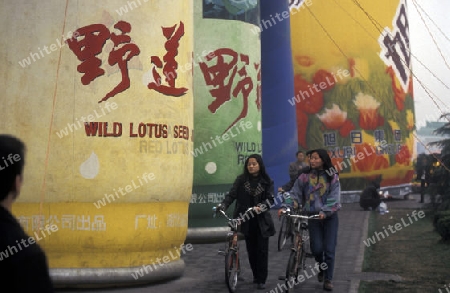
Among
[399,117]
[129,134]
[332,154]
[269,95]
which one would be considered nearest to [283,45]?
[269,95]

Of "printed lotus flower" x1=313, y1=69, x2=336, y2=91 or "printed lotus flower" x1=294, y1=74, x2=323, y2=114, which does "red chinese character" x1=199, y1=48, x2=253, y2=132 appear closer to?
"printed lotus flower" x1=294, y1=74, x2=323, y2=114

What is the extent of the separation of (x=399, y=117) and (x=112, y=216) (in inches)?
954

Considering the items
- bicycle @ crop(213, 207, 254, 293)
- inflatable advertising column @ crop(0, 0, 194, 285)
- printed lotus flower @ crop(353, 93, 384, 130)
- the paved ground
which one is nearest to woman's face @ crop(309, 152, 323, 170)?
bicycle @ crop(213, 207, 254, 293)

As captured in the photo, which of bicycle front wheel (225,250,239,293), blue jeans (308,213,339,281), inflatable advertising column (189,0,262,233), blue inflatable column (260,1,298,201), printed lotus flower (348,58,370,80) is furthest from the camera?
printed lotus flower (348,58,370,80)

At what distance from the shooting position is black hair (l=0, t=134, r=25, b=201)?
10.4 ft

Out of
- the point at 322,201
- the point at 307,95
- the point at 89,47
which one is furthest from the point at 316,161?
the point at 307,95

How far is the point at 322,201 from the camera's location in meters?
10.2

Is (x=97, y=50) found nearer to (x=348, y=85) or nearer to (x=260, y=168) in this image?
(x=260, y=168)

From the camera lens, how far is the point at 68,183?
9.86 m

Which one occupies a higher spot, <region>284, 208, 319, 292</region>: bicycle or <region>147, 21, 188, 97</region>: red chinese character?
<region>147, 21, 188, 97</region>: red chinese character

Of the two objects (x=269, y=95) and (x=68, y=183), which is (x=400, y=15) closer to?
(x=269, y=95)

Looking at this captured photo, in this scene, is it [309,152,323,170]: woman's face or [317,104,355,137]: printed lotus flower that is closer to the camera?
[309,152,323,170]: woman's face

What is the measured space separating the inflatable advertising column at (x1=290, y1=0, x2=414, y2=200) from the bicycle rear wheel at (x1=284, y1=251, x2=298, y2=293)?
1988 cm

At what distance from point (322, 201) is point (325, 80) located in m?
19.9
